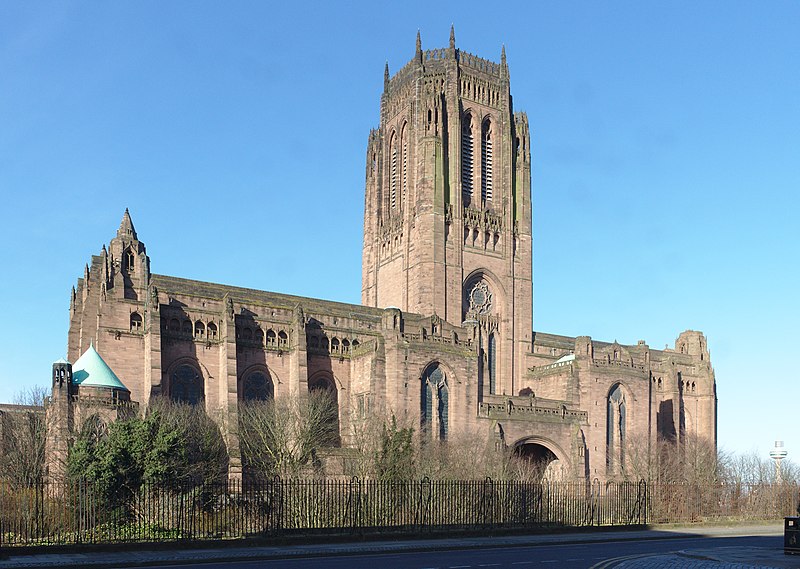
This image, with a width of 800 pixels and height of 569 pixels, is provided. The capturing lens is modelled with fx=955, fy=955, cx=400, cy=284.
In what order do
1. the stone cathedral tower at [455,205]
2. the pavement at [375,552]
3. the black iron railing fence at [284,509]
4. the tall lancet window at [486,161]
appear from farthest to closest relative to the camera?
the tall lancet window at [486,161] < the stone cathedral tower at [455,205] < the black iron railing fence at [284,509] < the pavement at [375,552]

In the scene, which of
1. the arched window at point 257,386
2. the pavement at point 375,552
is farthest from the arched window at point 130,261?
the pavement at point 375,552

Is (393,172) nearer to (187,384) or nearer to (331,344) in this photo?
(331,344)

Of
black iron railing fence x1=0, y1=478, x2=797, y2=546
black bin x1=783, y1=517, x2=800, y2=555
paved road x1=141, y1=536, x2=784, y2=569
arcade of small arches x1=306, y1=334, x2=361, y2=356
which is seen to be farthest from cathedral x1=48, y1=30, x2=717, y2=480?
black bin x1=783, y1=517, x2=800, y2=555

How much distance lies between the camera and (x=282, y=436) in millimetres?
57125

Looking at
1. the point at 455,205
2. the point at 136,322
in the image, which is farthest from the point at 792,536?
the point at 455,205

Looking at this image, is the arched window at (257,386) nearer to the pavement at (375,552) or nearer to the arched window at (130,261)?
the arched window at (130,261)

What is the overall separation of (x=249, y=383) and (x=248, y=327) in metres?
3.92

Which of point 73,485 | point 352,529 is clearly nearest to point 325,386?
point 352,529

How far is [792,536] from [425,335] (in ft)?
123

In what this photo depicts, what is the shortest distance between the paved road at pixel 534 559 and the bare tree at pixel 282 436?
2312 cm

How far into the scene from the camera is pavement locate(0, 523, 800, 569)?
2717 centimetres

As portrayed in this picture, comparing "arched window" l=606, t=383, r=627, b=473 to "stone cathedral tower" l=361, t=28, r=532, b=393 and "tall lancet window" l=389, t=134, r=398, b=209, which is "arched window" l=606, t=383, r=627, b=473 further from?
"tall lancet window" l=389, t=134, r=398, b=209

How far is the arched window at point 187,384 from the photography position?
63.4 meters

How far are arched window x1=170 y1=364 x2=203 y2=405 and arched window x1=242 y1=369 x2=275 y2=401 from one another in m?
3.25
